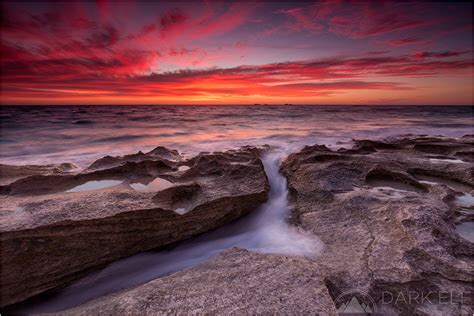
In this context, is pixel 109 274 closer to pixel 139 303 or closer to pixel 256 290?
pixel 139 303

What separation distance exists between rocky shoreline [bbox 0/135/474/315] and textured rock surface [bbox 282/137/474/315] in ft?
0.05

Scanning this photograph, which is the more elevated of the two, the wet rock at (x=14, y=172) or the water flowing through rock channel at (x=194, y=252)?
the wet rock at (x=14, y=172)

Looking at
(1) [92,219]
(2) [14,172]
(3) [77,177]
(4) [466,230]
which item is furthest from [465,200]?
(2) [14,172]

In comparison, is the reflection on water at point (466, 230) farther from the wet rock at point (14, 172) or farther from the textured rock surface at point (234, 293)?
the wet rock at point (14, 172)

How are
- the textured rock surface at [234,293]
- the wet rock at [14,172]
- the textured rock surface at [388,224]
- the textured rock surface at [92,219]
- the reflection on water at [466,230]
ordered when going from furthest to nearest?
the wet rock at [14,172], the reflection on water at [466,230], the textured rock surface at [92,219], the textured rock surface at [388,224], the textured rock surface at [234,293]

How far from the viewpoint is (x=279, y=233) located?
3830 millimetres

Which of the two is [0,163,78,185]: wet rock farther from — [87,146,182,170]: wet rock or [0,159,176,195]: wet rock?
[87,146,182,170]: wet rock

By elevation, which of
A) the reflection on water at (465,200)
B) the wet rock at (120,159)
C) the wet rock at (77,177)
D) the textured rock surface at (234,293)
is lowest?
the reflection on water at (465,200)

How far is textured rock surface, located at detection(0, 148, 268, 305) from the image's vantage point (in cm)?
257

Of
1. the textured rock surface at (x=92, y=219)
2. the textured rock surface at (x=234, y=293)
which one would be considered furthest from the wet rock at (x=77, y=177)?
the textured rock surface at (x=234, y=293)

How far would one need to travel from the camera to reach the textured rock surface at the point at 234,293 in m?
2.01

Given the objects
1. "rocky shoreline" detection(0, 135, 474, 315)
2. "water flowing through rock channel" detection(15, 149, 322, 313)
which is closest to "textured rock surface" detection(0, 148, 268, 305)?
"rocky shoreline" detection(0, 135, 474, 315)
